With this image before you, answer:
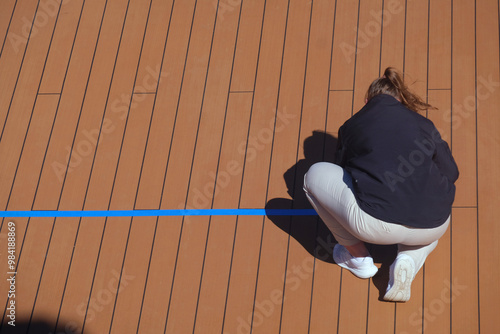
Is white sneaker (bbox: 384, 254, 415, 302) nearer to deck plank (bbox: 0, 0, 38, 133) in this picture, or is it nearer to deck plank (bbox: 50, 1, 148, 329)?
deck plank (bbox: 50, 1, 148, 329)

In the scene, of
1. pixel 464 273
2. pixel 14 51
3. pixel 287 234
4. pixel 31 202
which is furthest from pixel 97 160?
pixel 464 273

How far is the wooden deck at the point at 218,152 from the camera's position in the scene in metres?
2.96

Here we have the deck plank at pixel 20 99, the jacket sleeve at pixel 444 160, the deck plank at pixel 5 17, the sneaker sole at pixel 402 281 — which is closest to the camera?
the jacket sleeve at pixel 444 160

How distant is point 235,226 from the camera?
3.18 m

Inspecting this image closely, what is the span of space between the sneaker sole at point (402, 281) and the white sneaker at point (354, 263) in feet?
0.43

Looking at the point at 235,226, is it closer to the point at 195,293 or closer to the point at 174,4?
the point at 195,293

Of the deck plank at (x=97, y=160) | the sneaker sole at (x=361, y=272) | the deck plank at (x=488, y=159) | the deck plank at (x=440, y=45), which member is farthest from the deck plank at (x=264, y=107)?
the deck plank at (x=488, y=159)

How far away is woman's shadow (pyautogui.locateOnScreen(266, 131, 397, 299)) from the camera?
2986mm

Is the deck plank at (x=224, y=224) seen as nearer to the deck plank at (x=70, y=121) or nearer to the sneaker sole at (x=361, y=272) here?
the sneaker sole at (x=361, y=272)

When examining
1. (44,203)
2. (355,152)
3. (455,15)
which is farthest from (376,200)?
(44,203)

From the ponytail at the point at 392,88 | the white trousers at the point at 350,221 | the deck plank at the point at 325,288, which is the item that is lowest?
the deck plank at the point at 325,288

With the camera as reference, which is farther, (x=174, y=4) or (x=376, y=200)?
(x=174, y=4)

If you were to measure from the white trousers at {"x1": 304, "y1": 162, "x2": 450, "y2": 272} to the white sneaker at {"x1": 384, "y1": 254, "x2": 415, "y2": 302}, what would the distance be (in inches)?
1.8

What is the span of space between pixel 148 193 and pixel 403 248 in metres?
1.40
